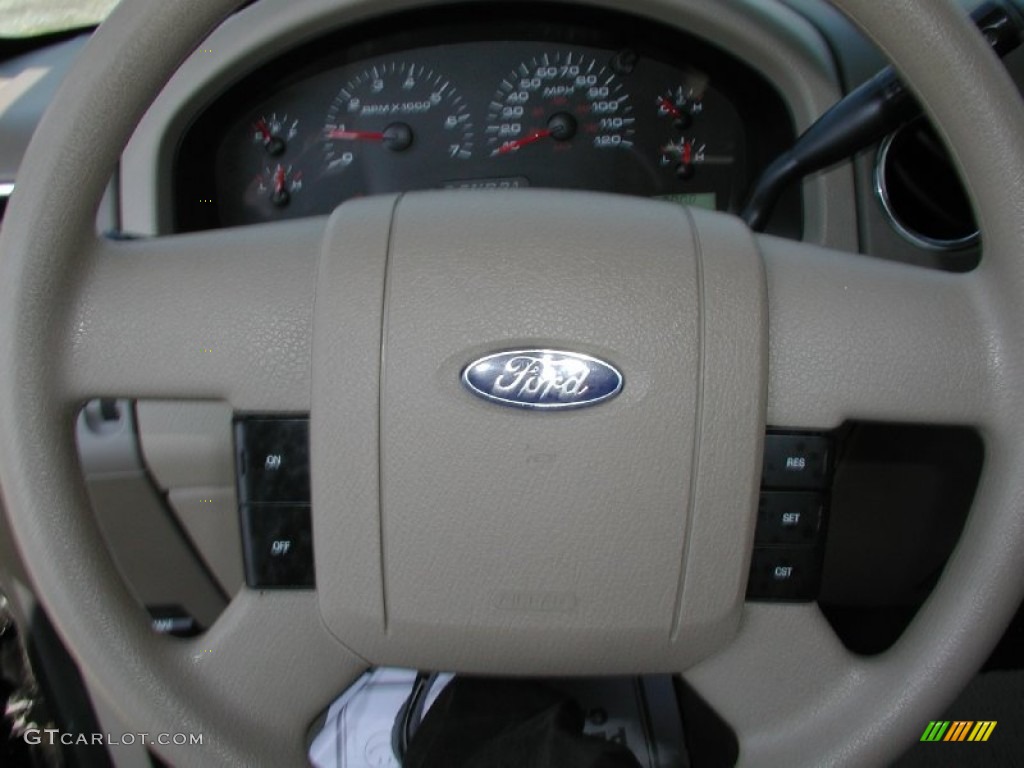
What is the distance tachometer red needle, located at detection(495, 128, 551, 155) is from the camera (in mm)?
1383

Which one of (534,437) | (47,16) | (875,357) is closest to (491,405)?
(534,437)

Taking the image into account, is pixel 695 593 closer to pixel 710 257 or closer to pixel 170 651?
pixel 710 257

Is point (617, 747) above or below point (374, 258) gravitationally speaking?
below

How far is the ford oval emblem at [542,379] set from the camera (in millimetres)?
776

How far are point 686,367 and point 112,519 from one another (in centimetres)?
84

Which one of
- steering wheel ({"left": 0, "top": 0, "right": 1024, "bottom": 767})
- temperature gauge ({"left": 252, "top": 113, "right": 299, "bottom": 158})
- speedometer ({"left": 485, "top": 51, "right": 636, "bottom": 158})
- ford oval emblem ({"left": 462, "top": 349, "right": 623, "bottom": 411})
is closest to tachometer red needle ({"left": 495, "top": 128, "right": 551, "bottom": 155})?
speedometer ({"left": 485, "top": 51, "right": 636, "bottom": 158})

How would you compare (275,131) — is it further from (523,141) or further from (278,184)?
(523,141)

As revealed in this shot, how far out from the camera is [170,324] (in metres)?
0.80

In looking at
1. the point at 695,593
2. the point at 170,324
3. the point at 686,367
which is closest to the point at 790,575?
the point at 695,593

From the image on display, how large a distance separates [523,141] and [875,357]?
71cm

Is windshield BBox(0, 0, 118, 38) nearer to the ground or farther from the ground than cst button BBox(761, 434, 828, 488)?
farther from the ground

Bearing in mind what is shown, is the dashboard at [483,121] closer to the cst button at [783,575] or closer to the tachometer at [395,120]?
the tachometer at [395,120]

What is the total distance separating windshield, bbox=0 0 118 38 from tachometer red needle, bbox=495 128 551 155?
0.57 meters

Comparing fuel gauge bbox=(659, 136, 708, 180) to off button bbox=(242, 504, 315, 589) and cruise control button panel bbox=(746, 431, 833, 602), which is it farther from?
off button bbox=(242, 504, 315, 589)
